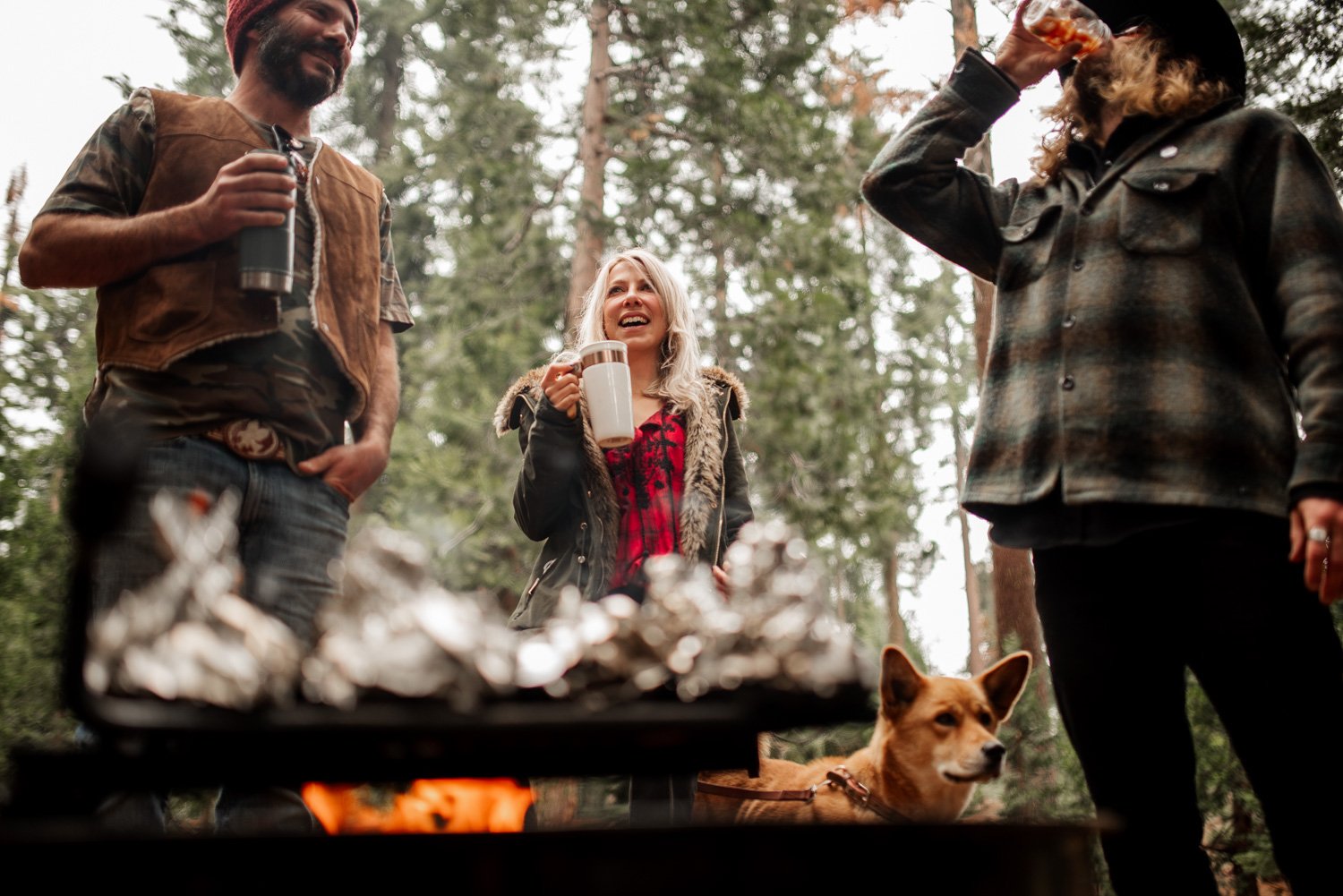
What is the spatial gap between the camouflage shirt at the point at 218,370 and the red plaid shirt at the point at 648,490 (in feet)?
2.83

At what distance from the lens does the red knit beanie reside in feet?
8.33

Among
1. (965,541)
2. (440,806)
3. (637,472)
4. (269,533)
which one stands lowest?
(965,541)

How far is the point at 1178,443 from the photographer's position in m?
1.94

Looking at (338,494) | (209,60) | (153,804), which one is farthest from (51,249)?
(209,60)

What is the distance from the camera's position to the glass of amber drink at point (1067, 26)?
235cm

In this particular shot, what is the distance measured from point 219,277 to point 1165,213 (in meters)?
2.15

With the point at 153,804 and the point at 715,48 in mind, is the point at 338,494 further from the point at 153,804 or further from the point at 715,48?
the point at 715,48

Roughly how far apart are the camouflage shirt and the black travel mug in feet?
0.58

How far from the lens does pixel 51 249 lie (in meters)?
2.19

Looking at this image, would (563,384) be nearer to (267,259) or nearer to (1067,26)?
(267,259)

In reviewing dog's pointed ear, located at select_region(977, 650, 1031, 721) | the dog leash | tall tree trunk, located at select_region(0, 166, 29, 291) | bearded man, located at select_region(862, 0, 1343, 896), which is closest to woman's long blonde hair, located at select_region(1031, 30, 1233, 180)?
bearded man, located at select_region(862, 0, 1343, 896)

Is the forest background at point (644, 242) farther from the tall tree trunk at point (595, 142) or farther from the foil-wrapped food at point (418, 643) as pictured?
the foil-wrapped food at point (418, 643)

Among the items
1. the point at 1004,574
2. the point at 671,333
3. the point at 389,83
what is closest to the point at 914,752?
the point at 671,333

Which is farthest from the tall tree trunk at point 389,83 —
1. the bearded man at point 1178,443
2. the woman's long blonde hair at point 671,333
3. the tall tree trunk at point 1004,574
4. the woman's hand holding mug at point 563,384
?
the bearded man at point 1178,443
